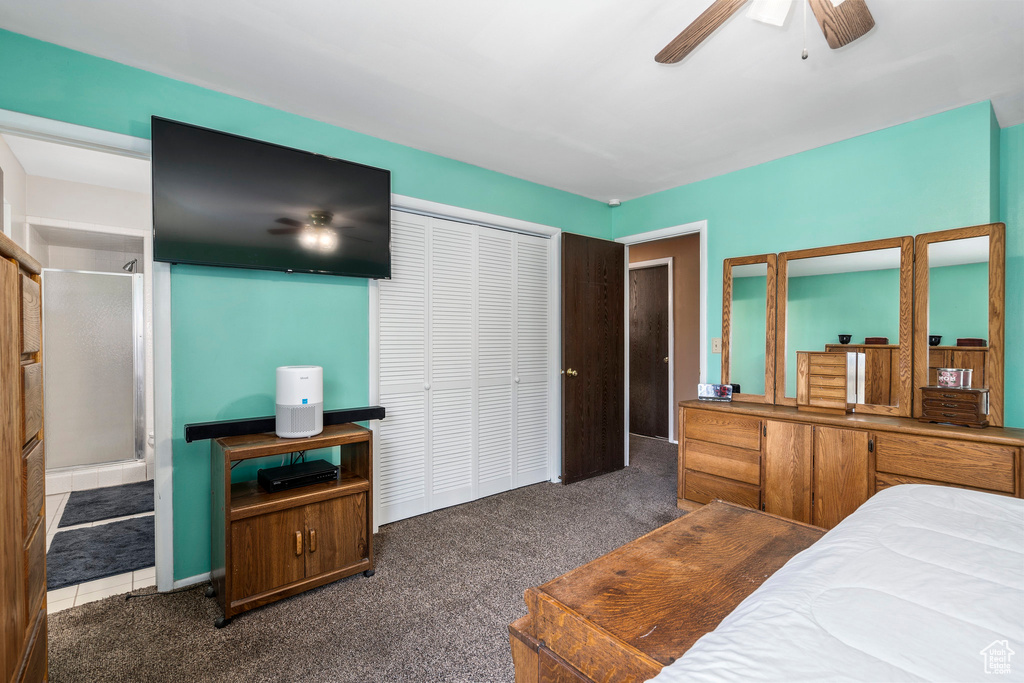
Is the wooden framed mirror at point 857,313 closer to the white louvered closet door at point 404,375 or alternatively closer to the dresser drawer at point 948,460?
the dresser drawer at point 948,460

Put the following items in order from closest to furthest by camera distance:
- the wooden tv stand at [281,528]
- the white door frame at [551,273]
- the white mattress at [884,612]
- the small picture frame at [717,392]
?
the white mattress at [884,612] < the wooden tv stand at [281,528] < the white door frame at [551,273] < the small picture frame at [717,392]

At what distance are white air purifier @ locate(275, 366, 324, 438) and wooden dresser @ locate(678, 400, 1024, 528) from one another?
96.3 inches

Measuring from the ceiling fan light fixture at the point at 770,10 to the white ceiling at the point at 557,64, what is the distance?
0.22 meters

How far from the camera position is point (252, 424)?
7.53ft

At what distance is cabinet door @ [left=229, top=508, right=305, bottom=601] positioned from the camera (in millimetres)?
1928

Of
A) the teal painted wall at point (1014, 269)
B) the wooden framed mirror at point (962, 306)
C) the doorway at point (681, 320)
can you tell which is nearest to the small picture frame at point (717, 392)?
the wooden framed mirror at point (962, 306)

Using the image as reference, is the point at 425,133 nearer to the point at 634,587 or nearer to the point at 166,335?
the point at 166,335

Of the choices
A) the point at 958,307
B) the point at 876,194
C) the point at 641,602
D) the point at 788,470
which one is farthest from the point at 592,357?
the point at 641,602

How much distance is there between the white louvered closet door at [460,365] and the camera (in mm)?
2975

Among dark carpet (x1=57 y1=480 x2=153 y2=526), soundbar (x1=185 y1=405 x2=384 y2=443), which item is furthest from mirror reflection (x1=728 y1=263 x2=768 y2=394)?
dark carpet (x1=57 y1=480 x2=153 y2=526)

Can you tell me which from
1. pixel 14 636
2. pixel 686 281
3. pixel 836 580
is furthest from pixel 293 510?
pixel 686 281

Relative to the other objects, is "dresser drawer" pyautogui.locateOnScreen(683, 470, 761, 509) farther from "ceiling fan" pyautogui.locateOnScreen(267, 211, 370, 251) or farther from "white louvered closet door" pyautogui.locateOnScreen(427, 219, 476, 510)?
"ceiling fan" pyautogui.locateOnScreen(267, 211, 370, 251)

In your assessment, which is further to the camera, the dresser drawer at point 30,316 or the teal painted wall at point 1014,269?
the teal painted wall at point 1014,269

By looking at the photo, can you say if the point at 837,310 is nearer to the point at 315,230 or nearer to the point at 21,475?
the point at 315,230
